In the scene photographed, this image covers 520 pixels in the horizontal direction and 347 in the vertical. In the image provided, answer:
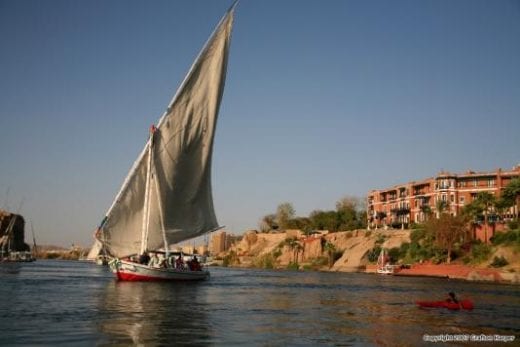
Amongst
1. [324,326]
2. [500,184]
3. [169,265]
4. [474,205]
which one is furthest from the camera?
[500,184]

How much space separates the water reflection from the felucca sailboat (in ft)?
20.9

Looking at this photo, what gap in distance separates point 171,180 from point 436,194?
273ft

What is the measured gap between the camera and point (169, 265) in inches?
2028

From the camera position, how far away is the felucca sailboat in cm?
4747

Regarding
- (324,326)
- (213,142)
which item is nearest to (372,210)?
(213,142)

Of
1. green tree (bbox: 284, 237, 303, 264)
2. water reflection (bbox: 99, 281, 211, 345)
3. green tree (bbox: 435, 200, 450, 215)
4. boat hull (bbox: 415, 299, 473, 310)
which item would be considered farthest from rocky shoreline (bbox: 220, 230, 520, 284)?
water reflection (bbox: 99, 281, 211, 345)

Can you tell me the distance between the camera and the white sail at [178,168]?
4747 centimetres

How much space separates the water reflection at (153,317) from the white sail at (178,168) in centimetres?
661

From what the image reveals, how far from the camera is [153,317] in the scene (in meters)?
26.5

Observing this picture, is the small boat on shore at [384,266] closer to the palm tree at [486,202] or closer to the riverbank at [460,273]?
the riverbank at [460,273]

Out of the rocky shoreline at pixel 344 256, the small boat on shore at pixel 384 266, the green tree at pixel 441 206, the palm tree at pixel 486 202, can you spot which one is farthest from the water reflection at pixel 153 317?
the green tree at pixel 441 206

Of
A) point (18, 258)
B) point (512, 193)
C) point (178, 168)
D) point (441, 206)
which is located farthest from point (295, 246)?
point (178, 168)

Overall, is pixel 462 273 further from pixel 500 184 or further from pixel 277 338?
pixel 277 338

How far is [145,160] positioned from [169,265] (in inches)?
387
